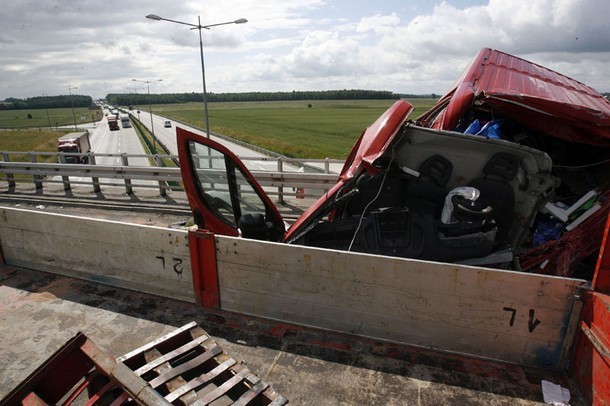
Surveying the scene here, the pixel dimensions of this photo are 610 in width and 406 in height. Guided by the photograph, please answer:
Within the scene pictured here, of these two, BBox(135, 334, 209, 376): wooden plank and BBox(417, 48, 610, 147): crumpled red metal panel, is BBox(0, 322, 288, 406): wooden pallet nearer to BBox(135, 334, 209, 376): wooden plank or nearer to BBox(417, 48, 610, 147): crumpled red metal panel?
BBox(135, 334, 209, 376): wooden plank

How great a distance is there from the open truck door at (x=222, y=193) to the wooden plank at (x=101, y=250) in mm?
582

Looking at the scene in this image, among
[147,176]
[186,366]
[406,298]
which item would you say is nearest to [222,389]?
[186,366]

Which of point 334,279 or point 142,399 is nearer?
point 142,399

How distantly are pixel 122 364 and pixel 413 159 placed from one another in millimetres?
3636

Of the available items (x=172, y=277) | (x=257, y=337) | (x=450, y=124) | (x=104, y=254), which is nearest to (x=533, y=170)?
(x=450, y=124)

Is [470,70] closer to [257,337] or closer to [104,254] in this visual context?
[257,337]

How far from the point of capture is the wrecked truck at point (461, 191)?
13.7 feet

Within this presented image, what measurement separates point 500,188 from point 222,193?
3245 mm

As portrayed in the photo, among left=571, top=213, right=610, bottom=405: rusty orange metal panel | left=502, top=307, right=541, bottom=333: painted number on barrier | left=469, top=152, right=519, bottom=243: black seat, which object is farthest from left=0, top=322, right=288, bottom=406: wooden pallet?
left=469, top=152, right=519, bottom=243: black seat

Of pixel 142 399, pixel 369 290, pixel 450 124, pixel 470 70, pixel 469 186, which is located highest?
pixel 470 70

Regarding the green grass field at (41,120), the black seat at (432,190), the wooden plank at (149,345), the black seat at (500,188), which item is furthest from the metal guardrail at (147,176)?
the green grass field at (41,120)

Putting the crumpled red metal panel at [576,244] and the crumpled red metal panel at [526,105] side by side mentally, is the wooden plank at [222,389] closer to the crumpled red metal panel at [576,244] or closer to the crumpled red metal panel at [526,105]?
the crumpled red metal panel at [576,244]

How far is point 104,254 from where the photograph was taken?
4.96 m

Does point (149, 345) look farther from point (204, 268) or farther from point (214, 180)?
point (214, 180)
